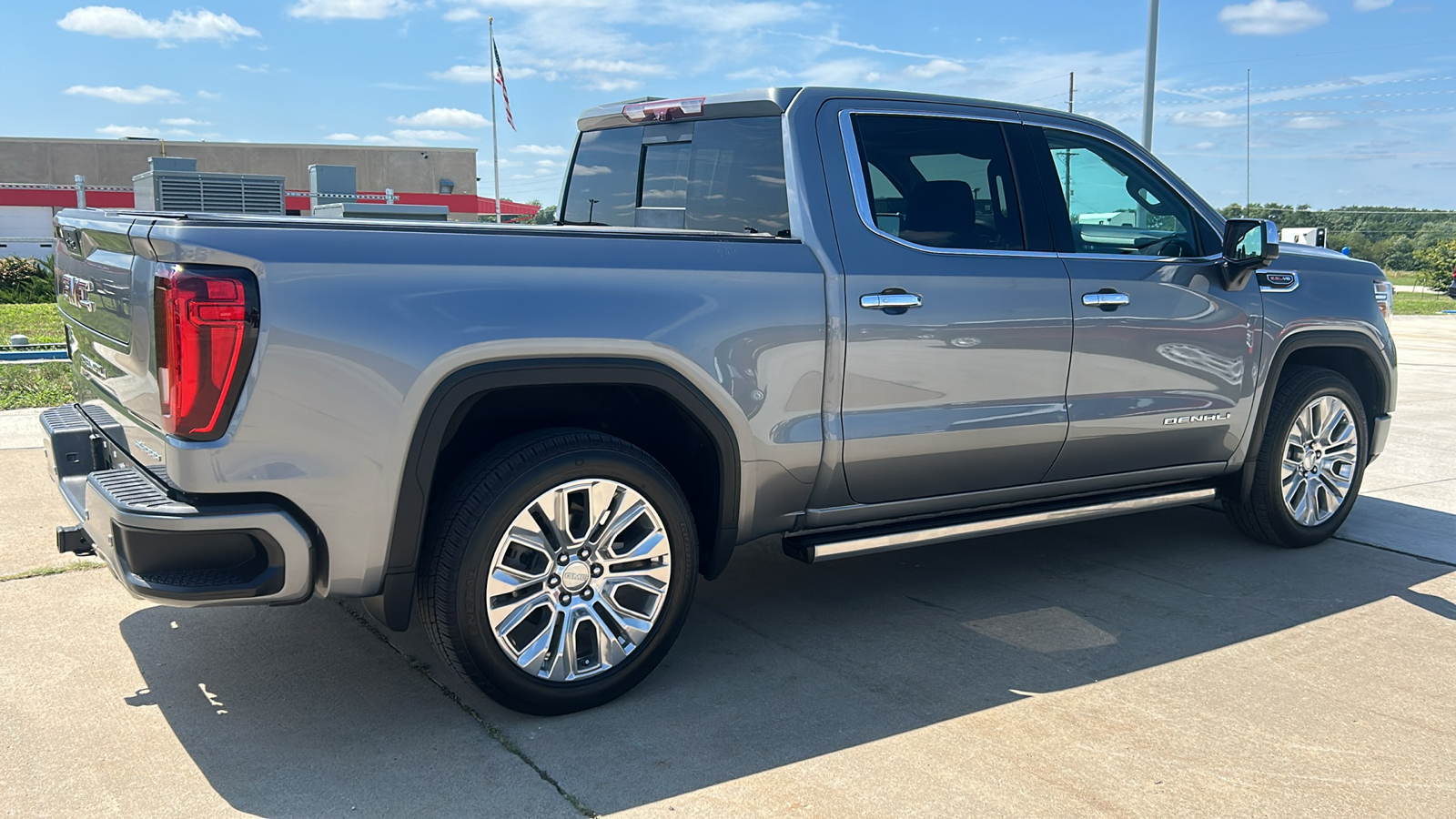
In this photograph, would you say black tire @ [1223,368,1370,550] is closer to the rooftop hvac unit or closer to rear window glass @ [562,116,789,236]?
rear window glass @ [562,116,789,236]

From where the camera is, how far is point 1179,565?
17.4 feet

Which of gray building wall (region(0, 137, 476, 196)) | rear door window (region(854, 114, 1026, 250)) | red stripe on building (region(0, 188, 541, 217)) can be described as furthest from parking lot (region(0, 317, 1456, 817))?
gray building wall (region(0, 137, 476, 196))

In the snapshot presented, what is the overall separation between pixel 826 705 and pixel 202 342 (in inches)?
82.5

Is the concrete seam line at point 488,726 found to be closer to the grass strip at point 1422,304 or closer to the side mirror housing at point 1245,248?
the side mirror housing at point 1245,248

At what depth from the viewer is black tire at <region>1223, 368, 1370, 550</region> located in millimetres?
5301

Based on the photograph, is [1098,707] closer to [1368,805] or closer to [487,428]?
[1368,805]

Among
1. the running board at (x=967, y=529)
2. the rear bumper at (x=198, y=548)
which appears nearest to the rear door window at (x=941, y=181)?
the running board at (x=967, y=529)

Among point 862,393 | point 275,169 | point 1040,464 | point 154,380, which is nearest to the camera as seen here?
point 154,380

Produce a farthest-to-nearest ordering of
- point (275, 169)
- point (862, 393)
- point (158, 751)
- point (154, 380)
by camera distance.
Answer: point (275, 169) < point (862, 393) < point (158, 751) < point (154, 380)

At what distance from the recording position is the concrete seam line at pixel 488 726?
119 inches

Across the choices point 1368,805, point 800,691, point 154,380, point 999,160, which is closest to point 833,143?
point 999,160

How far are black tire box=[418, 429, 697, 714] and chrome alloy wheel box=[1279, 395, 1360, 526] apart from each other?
3.27 meters

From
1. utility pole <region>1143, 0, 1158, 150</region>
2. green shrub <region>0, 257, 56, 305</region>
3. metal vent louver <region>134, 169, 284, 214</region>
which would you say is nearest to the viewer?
metal vent louver <region>134, 169, 284, 214</region>

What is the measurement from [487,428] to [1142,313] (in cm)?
265
